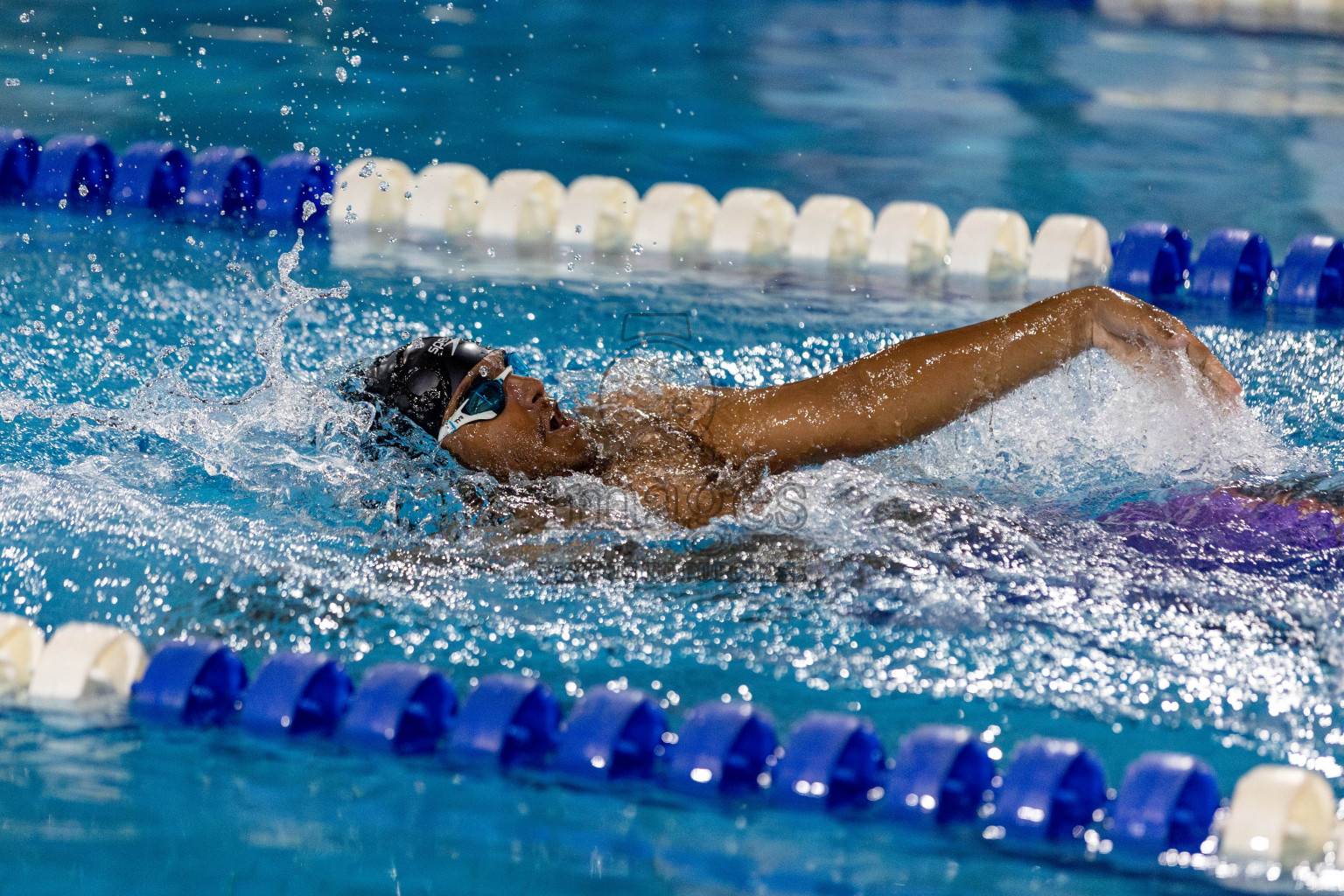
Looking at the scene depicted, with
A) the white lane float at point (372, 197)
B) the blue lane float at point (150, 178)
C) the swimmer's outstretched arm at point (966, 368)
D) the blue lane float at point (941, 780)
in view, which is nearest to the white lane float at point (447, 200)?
the white lane float at point (372, 197)

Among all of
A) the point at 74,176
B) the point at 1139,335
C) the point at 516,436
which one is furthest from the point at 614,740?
the point at 74,176

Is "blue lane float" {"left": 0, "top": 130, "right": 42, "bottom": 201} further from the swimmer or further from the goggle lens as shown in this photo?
the goggle lens

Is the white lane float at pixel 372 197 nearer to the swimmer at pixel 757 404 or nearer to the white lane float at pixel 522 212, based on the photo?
the white lane float at pixel 522 212

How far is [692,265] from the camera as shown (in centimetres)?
423

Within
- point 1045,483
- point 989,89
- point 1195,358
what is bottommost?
point 1045,483

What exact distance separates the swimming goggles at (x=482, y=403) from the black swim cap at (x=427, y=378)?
2.0 inches

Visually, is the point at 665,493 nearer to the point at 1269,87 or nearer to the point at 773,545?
the point at 773,545

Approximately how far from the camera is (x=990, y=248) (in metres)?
4.19

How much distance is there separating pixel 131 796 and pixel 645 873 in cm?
71

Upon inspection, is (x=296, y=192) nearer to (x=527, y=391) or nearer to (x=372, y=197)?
(x=372, y=197)

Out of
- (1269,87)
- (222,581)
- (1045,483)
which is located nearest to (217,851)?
(222,581)

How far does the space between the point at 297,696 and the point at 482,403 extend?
0.61 meters

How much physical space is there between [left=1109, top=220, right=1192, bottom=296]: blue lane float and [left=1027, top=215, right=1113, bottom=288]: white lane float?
0.05 metres

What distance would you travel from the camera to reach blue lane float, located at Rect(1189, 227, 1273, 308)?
3979 mm
